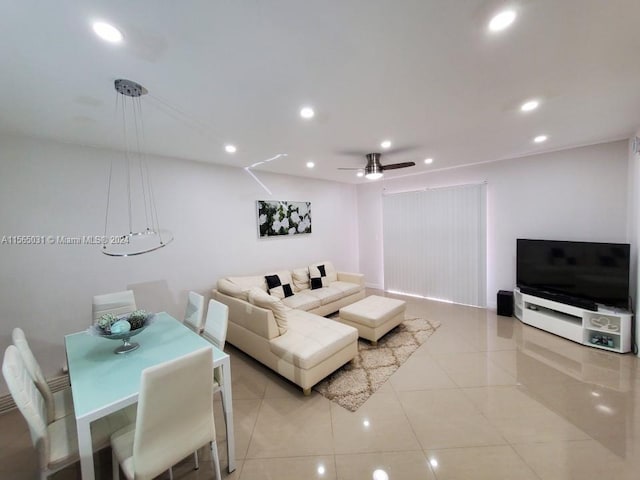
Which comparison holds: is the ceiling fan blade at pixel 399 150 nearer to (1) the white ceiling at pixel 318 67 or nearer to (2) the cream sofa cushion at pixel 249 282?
(1) the white ceiling at pixel 318 67

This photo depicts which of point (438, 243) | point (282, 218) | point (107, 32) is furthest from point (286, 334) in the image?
point (438, 243)

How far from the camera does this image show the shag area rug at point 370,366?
2.46 meters

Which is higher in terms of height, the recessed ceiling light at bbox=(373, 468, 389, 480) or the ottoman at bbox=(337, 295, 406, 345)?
the ottoman at bbox=(337, 295, 406, 345)

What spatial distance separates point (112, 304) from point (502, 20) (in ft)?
12.6

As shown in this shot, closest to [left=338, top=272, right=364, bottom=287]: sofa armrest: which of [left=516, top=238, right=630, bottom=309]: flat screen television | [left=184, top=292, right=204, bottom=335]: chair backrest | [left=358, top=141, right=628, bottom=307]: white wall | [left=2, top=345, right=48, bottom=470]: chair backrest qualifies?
[left=358, top=141, right=628, bottom=307]: white wall

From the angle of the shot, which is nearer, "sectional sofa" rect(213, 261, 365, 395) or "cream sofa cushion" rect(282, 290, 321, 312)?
"sectional sofa" rect(213, 261, 365, 395)

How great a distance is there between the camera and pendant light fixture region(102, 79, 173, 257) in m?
3.00

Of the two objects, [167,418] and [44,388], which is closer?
[167,418]

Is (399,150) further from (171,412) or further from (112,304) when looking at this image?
(112,304)

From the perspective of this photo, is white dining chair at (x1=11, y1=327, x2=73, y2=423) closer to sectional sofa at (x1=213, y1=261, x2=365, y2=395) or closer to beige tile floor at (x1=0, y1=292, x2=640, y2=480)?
beige tile floor at (x1=0, y1=292, x2=640, y2=480)

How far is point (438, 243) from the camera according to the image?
5035mm

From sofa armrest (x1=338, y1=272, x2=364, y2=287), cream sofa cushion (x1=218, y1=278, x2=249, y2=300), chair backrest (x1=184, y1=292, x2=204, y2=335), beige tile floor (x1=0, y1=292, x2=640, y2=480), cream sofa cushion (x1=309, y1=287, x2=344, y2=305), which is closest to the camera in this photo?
beige tile floor (x1=0, y1=292, x2=640, y2=480)

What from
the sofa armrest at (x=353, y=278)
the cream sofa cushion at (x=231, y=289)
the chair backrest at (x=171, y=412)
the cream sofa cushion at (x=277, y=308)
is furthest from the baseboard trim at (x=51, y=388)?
the sofa armrest at (x=353, y=278)

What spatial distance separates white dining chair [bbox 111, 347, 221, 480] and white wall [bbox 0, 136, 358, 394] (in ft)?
6.79
